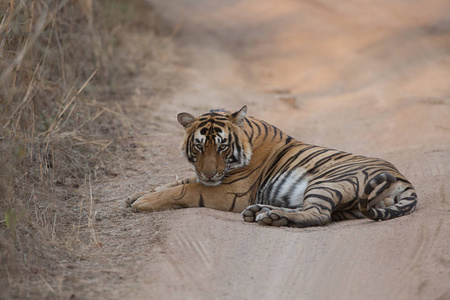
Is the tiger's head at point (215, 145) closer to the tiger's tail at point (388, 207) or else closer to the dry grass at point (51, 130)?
the dry grass at point (51, 130)

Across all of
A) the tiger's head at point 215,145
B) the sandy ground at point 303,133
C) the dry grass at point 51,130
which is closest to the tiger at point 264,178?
the tiger's head at point 215,145

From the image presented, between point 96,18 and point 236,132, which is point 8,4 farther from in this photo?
point 96,18

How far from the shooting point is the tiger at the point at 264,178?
4461mm

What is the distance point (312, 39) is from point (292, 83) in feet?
7.84

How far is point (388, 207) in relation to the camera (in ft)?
14.2

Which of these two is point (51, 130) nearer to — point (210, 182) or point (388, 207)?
point (210, 182)

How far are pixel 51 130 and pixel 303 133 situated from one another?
343 centimetres

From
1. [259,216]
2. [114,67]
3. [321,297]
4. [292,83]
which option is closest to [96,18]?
[114,67]

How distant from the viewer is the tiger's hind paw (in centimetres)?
425

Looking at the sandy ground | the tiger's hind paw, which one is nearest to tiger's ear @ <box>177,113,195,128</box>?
the sandy ground

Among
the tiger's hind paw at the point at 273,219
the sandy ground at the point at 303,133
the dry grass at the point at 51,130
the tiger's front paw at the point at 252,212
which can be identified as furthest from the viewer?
the tiger's front paw at the point at 252,212

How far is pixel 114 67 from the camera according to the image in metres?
9.34

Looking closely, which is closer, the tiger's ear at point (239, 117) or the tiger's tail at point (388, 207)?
the tiger's tail at point (388, 207)

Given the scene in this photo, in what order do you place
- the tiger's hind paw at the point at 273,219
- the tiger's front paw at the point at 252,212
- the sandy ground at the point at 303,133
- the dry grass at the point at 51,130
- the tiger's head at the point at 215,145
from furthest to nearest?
the tiger's head at the point at 215,145, the tiger's front paw at the point at 252,212, the tiger's hind paw at the point at 273,219, the dry grass at the point at 51,130, the sandy ground at the point at 303,133
